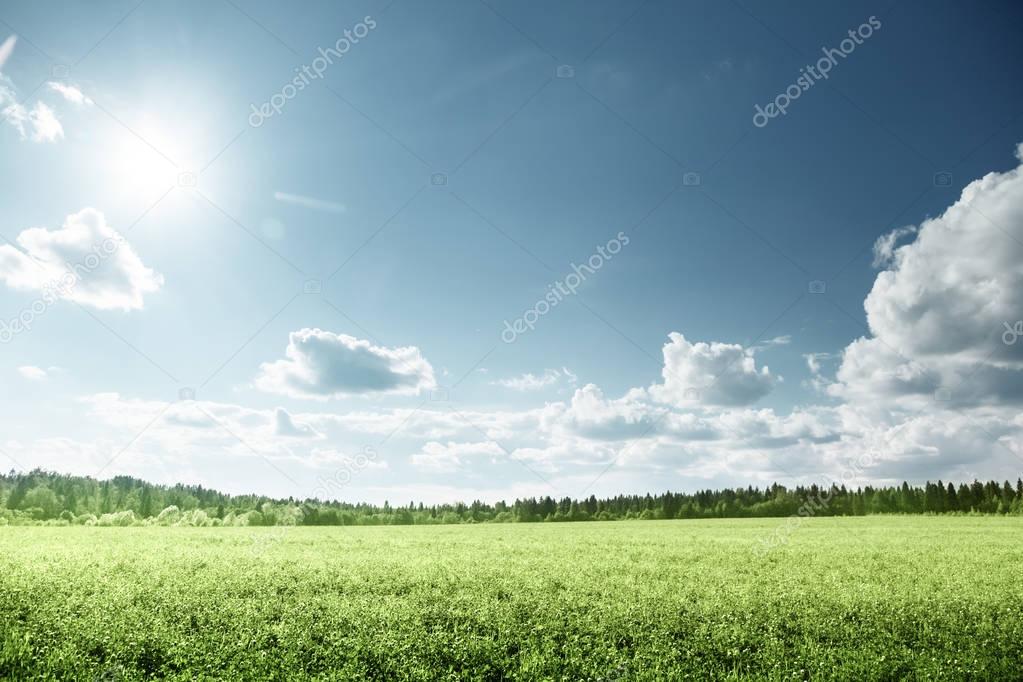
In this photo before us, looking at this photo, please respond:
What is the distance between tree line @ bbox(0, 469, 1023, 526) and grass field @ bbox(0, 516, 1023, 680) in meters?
94.0

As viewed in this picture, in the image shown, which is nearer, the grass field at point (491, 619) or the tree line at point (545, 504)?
the grass field at point (491, 619)

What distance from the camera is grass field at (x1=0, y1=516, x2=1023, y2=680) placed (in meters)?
17.0

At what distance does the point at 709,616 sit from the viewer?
67.6ft

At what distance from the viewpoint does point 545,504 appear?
15538cm

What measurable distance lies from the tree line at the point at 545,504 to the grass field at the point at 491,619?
308 feet

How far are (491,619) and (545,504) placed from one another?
139785 mm

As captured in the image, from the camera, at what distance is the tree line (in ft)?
420

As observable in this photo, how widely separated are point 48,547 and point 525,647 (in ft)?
98.6

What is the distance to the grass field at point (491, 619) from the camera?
17.0 meters

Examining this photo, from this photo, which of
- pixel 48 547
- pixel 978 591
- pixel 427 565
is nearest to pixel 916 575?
pixel 978 591

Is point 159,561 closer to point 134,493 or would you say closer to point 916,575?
point 916,575

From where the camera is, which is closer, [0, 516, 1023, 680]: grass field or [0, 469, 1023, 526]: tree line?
[0, 516, 1023, 680]: grass field

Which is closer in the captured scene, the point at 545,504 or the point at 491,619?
the point at 491,619

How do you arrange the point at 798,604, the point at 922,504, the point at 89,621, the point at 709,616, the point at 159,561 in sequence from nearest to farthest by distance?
1. the point at 89,621
2. the point at 709,616
3. the point at 798,604
4. the point at 159,561
5. the point at 922,504
